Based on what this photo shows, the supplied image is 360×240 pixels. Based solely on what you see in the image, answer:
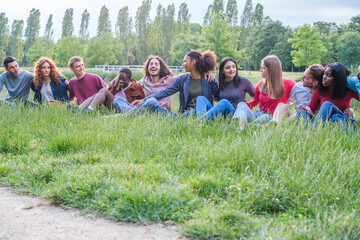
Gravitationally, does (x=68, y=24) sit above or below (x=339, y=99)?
above

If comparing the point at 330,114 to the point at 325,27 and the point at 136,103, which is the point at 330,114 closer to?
the point at 136,103

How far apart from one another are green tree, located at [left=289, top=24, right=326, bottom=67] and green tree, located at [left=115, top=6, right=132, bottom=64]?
75.4ft

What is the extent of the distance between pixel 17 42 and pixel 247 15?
115 ft

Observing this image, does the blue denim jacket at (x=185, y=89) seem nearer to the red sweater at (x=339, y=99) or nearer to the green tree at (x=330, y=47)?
the red sweater at (x=339, y=99)

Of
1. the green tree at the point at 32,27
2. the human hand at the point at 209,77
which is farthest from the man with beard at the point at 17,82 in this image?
the green tree at the point at 32,27

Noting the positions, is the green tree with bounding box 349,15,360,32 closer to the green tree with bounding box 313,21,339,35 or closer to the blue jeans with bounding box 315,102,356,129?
the green tree with bounding box 313,21,339,35

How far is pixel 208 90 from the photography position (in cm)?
705

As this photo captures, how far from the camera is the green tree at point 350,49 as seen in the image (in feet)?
154

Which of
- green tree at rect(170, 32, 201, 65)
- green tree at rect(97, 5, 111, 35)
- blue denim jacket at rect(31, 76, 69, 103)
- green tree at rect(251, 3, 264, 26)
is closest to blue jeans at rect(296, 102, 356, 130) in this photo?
blue denim jacket at rect(31, 76, 69, 103)

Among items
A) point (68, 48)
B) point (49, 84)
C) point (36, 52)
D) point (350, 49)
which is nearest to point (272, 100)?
point (49, 84)

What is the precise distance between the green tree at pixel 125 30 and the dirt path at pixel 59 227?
5204 centimetres

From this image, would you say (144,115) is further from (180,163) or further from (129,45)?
(129,45)

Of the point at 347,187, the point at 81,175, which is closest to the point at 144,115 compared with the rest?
the point at 81,175

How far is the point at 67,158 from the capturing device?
4.50 meters
